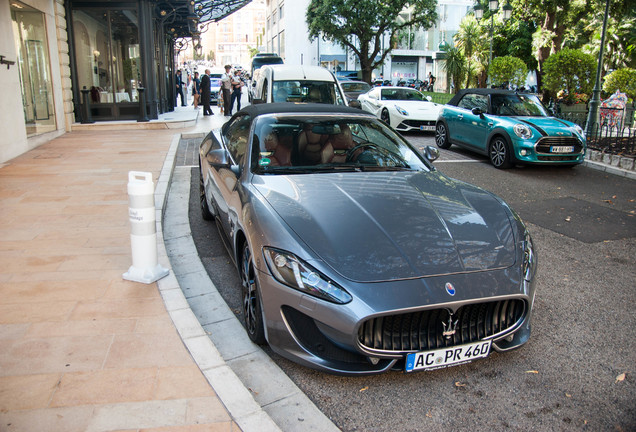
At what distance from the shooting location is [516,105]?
430 inches

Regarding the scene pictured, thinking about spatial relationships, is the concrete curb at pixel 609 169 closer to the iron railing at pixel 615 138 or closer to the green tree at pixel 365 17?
the iron railing at pixel 615 138

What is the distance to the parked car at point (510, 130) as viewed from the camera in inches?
387

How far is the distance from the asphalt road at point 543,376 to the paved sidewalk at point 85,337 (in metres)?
0.68

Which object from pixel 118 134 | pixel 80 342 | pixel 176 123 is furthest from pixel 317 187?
pixel 176 123

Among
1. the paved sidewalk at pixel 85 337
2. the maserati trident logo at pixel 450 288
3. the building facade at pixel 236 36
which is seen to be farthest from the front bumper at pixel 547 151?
the building facade at pixel 236 36

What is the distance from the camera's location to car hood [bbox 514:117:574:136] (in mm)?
9836

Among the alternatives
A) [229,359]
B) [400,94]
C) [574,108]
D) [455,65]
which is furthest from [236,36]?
[229,359]

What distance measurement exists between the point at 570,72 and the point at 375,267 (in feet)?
60.0

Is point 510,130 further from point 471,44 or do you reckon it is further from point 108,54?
point 471,44

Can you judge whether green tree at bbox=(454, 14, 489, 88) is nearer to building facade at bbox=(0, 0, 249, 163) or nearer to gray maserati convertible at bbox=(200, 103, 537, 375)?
building facade at bbox=(0, 0, 249, 163)

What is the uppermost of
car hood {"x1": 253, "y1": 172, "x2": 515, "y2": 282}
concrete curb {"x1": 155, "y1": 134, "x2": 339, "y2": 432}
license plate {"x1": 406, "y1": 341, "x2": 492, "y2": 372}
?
car hood {"x1": 253, "y1": 172, "x2": 515, "y2": 282}

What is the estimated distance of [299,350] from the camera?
2.92m

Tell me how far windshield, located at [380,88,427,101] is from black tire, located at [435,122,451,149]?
330cm

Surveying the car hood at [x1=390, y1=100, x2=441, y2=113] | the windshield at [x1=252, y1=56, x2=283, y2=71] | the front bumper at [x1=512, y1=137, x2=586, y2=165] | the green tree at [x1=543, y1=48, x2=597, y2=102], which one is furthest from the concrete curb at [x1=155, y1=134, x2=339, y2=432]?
the windshield at [x1=252, y1=56, x2=283, y2=71]
